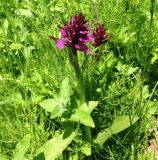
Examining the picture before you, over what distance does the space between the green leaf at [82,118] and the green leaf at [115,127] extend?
0.17 metres

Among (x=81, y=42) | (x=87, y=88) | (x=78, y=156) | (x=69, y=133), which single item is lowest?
(x=78, y=156)

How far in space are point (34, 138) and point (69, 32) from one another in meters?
0.44

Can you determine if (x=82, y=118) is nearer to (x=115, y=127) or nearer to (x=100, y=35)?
(x=115, y=127)

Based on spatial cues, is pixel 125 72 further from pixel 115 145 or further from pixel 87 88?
pixel 115 145

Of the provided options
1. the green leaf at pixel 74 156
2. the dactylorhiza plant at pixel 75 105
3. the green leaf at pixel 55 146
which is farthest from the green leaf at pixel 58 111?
the green leaf at pixel 74 156

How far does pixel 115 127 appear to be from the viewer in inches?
52.3

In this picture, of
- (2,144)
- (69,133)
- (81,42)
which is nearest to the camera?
(81,42)

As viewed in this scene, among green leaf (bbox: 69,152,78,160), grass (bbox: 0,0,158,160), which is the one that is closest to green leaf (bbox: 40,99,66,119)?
grass (bbox: 0,0,158,160)

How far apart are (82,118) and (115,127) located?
0.73 ft

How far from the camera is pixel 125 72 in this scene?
142 centimetres

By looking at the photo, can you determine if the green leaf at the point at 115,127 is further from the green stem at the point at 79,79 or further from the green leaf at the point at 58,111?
the green leaf at the point at 58,111

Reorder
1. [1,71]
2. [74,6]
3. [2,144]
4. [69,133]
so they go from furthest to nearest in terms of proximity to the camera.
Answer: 1. [74,6]
2. [1,71]
3. [2,144]
4. [69,133]

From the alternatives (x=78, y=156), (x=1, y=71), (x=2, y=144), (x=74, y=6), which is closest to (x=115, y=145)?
(x=78, y=156)

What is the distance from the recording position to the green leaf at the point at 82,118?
115 centimetres
